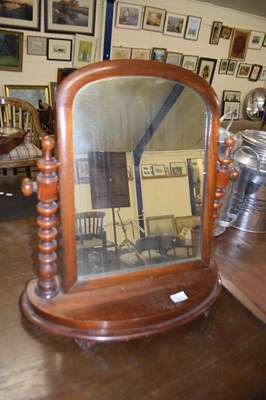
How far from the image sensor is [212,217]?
0.68 metres

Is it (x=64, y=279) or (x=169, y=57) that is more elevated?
(x=169, y=57)

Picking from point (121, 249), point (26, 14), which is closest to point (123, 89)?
point (121, 249)

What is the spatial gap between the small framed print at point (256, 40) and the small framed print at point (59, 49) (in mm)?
2453

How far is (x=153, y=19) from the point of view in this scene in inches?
118

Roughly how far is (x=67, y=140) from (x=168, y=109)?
271mm

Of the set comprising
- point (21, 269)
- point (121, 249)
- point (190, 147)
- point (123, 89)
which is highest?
point (123, 89)

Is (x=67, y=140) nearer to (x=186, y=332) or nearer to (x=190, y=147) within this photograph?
(x=190, y=147)

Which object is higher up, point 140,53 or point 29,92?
point 140,53

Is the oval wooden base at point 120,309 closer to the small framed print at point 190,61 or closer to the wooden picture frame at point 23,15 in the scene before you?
the wooden picture frame at point 23,15

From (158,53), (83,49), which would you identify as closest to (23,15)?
(83,49)

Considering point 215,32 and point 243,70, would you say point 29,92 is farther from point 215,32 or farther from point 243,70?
point 243,70

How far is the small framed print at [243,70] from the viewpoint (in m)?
3.90

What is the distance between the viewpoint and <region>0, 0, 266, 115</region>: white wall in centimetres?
263

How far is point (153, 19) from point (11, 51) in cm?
145
